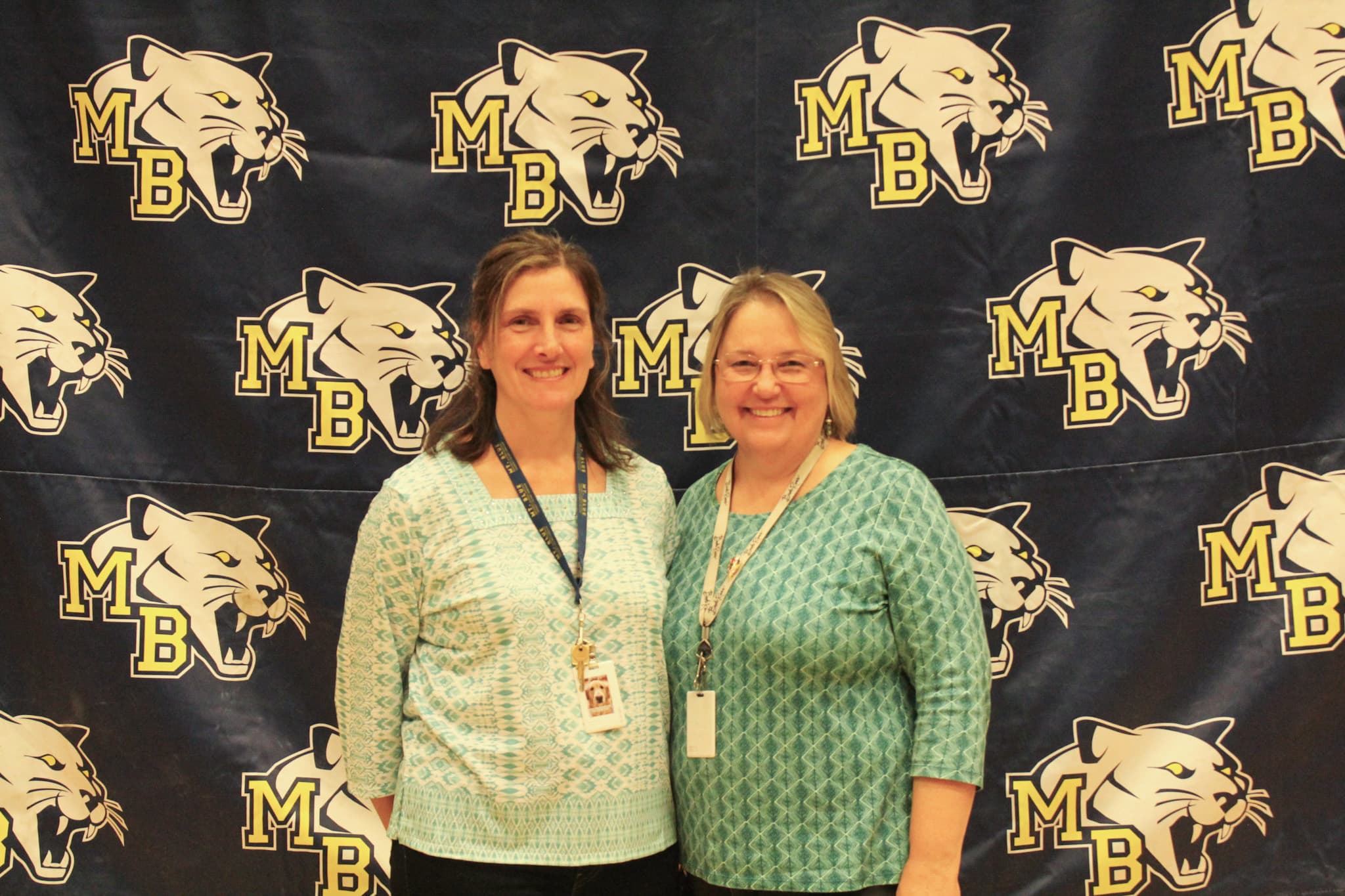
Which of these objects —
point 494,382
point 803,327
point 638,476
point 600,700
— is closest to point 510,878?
point 600,700

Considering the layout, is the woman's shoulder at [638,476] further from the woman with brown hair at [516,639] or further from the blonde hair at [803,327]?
the blonde hair at [803,327]

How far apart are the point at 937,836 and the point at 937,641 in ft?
0.96

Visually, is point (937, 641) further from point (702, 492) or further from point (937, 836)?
point (702, 492)

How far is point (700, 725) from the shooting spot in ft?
5.68

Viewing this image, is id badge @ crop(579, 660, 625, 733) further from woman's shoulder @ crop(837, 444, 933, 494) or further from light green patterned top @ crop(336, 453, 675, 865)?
woman's shoulder @ crop(837, 444, 933, 494)

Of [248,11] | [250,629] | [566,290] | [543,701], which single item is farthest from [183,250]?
[543,701]

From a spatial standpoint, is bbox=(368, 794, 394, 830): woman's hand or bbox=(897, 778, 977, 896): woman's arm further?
bbox=(368, 794, 394, 830): woman's hand

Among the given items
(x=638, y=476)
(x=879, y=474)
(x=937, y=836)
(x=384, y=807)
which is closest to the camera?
(x=937, y=836)

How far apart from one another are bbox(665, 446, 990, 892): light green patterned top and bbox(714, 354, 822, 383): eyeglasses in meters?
0.22

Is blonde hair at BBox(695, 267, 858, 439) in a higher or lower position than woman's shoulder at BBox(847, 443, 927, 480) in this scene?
higher

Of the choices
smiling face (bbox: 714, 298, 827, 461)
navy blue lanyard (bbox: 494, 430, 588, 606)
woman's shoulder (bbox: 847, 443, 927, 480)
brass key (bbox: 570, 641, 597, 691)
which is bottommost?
brass key (bbox: 570, 641, 597, 691)

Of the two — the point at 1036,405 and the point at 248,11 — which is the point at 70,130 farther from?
the point at 1036,405

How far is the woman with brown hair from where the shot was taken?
168 centimetres

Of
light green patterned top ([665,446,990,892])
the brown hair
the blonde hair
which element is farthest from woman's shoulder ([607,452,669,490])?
light green patterned top ([665,446,990,892])
